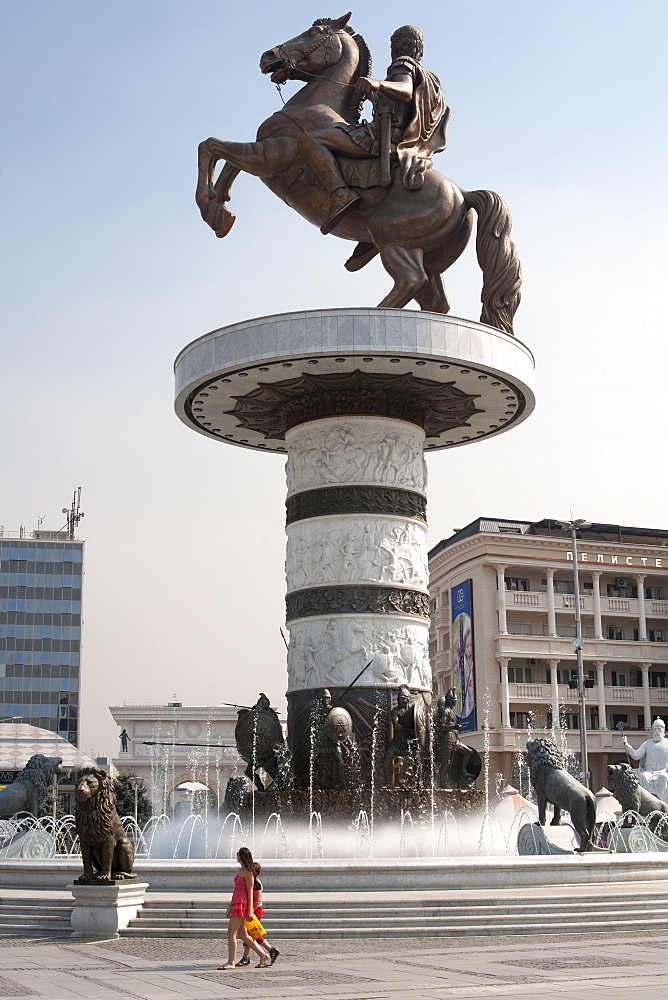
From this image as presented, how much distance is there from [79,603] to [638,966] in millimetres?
78464

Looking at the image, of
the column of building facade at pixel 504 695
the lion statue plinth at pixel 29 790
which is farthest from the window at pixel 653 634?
the lion statue plinth at pixel 29 790

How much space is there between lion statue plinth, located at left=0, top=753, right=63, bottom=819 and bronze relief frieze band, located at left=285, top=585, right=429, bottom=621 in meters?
4.73

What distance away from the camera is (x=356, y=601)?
17.6 meters

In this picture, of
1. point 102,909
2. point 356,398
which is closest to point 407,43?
point 356,398

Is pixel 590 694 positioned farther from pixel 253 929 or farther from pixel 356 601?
pixel 253 929

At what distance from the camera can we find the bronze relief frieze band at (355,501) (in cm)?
1786

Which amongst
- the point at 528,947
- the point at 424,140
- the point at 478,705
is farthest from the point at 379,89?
the point at 478,705

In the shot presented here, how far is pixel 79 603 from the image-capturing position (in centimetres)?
8538

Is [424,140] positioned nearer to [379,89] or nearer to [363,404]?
[379,89]

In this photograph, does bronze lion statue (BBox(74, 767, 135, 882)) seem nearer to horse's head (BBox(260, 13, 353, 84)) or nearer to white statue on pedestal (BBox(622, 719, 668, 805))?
horse's head (BBox(260, 13, 353, 84))

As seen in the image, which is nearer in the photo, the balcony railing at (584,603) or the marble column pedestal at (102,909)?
the marble column pedestal at (102,909)

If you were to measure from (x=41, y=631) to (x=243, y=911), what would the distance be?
7698 centimetres

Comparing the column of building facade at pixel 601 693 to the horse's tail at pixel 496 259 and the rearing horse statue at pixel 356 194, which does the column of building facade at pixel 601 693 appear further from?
the horse's tail at pixel 496 259

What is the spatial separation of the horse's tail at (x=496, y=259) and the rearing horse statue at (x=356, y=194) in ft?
0.05
